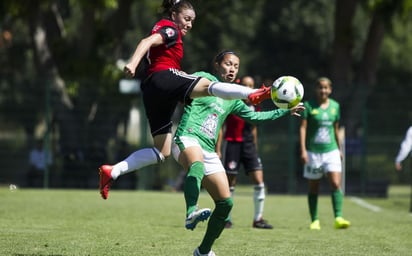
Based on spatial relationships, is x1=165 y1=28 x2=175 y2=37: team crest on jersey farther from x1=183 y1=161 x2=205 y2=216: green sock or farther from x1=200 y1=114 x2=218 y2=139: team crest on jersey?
x1=183 y1=161 x2=205 y2=216: green sock

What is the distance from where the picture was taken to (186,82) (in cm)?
804

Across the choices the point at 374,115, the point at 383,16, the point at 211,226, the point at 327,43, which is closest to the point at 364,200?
the point at 374,115

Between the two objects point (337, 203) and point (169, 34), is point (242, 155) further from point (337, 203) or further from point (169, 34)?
point (169, 34)

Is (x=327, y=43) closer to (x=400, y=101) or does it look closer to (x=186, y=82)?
(x=400, y=101)

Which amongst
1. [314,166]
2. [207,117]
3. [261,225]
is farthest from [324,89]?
A: [207,117]

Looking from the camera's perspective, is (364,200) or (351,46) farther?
(351,46)

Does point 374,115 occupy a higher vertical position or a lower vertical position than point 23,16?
lower

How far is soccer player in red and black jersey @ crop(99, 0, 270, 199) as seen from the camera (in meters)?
7.86

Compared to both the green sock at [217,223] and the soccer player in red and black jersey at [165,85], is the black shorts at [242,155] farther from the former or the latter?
the green sock at [217,223]

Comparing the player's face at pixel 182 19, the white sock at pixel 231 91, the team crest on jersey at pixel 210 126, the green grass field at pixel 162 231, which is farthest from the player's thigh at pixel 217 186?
the player's face at pixel 182 19

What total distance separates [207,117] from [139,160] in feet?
2.66

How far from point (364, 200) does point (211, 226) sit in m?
15.3

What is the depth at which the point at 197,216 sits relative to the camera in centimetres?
755

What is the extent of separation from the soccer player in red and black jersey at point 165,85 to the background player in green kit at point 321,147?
4396 millimetres
